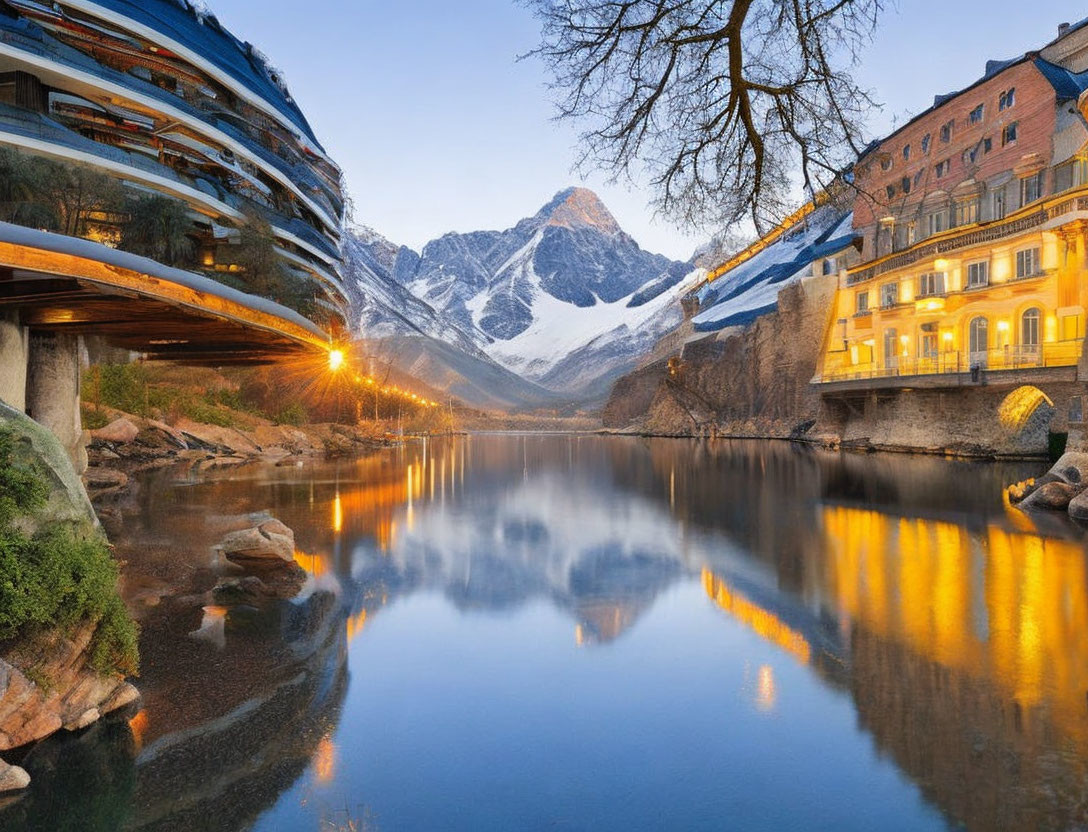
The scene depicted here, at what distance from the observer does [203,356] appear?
58.3 ft

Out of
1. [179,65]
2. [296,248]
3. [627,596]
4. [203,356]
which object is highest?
[179,65]

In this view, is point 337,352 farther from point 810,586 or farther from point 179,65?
point 810,586

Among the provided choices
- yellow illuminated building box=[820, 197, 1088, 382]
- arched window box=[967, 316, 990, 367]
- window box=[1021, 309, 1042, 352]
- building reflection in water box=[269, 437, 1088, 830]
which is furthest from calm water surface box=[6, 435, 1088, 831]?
arched window box=[967, 316, 990, 367]

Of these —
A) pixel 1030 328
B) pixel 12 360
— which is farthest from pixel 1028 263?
pixel 12 360

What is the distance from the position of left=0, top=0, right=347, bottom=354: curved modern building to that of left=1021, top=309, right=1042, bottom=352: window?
29864 mm

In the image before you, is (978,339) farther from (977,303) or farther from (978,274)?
(978,274)

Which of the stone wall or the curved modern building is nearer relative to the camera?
the curved modern building

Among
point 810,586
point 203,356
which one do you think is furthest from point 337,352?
point 810,586

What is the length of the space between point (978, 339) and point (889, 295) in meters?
7.68

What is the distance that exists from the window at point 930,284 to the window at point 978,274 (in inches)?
60.8

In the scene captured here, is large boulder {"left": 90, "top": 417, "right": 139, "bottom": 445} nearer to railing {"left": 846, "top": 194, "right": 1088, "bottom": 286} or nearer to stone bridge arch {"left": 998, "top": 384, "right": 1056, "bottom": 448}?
stone bridge arch {"left": 998, "top": 384, "right": 1056, "bottom": 448}

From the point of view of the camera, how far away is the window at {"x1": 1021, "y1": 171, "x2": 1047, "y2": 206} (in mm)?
35562

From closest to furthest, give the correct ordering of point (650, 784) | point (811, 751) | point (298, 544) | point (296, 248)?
1. point (650, 784)
2. point (811, 751)
3. point (298, 544)
4. point (296, 248)

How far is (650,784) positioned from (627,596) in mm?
4976
